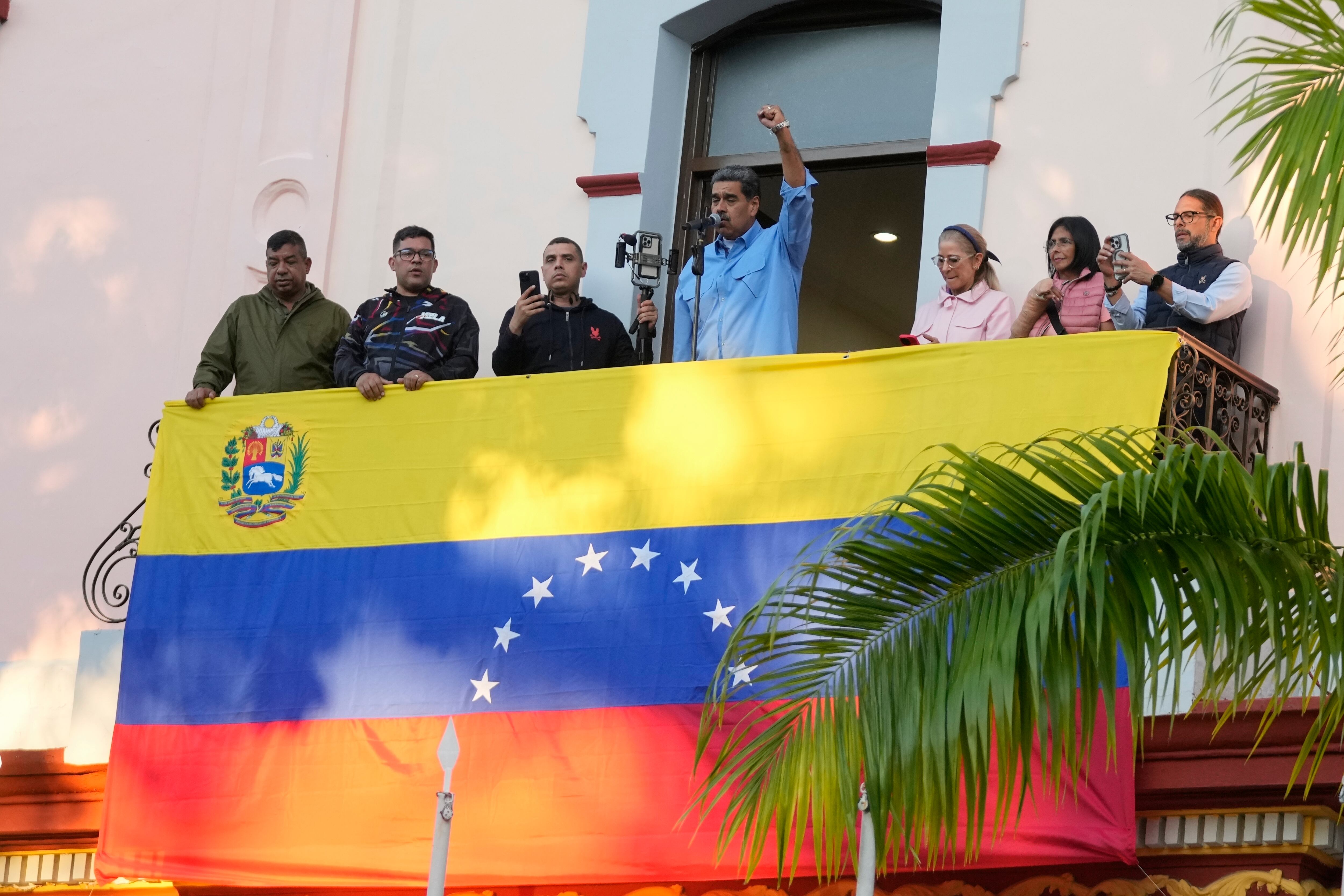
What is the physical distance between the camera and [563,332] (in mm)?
9719

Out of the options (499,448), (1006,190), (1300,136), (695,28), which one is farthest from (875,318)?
(1300,136)

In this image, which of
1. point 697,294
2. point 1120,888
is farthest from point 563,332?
point 1120,888

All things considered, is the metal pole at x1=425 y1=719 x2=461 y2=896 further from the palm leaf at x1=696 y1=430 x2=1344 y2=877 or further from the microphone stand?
the microphone stand

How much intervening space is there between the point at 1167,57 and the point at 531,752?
4148 mm

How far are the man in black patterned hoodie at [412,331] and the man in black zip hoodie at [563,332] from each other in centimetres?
18

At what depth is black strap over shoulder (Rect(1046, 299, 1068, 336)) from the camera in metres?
8.81

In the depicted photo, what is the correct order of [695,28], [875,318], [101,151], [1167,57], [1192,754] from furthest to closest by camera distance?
[875,318]
[101,151]
[695,28]
[1167,57]
[1192,754]

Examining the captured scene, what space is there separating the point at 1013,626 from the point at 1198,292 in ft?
11.4

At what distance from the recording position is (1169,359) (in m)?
7.53

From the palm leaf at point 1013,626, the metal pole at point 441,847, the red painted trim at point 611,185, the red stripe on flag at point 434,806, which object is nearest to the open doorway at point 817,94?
the red painted trim at point 611,185

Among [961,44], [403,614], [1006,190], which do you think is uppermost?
[961,44]

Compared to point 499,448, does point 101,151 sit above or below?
above

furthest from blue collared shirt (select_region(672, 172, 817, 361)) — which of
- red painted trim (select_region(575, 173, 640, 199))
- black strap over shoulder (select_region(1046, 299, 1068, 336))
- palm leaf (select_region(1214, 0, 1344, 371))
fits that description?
palm leaf (select_region(1214, 0, 1344, 371))

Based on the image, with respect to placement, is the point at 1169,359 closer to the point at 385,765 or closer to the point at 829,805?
the point at 829,805
